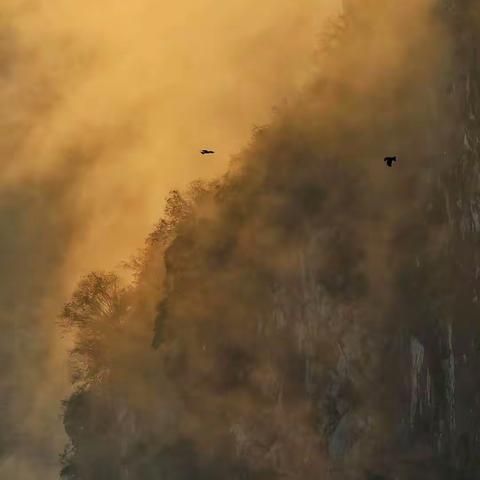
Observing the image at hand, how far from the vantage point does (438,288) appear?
151 feet

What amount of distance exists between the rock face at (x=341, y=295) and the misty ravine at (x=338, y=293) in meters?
0.09

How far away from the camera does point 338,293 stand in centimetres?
4959

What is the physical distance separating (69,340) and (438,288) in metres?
41.1

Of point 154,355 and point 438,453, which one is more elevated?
point 154,355

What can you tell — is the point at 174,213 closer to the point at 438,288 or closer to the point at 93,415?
the point at 93,415

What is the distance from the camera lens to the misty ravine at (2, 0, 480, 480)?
45438mm

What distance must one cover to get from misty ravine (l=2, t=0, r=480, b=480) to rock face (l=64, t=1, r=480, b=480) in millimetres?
91

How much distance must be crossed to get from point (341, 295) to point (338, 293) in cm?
25

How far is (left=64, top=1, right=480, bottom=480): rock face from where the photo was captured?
149 feet

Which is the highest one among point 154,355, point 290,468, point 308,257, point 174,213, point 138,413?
point 174,213

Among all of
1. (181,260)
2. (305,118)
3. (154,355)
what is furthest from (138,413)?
(305,118)

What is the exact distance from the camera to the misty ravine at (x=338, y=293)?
4544cm

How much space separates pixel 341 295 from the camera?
49.4m

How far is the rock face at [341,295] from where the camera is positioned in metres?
45.4
